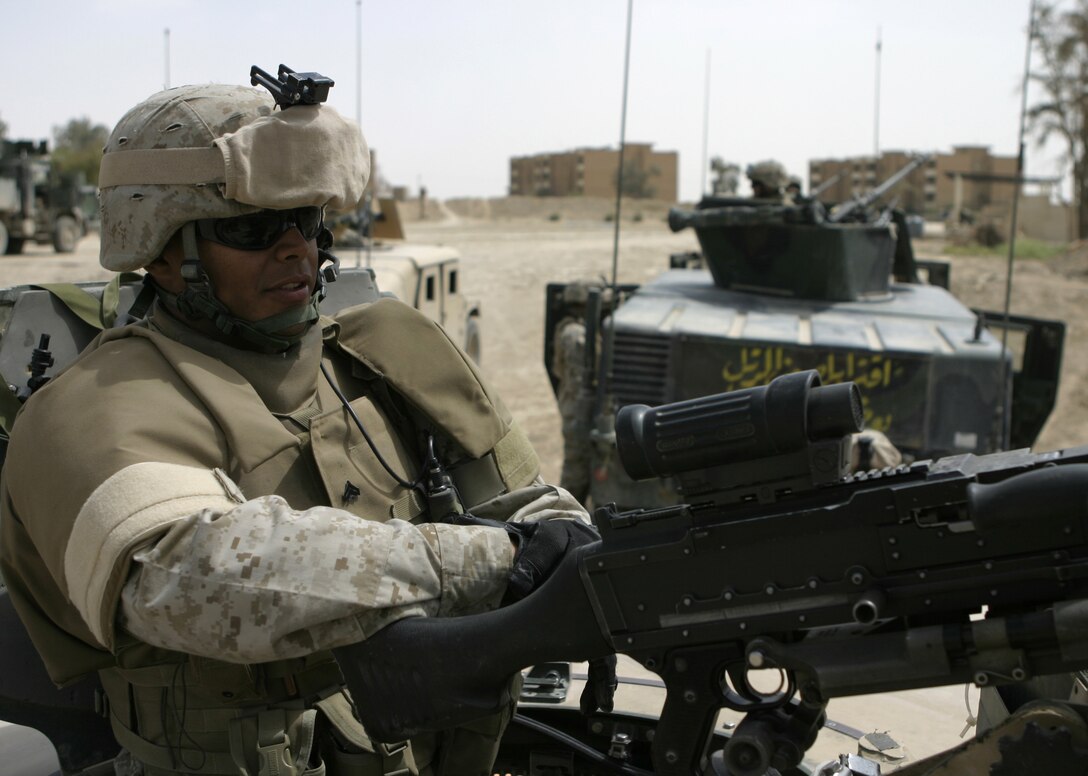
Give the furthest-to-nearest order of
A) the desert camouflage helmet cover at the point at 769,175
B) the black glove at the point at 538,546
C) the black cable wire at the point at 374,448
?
1. the desert camouflage helmet cover at the point at 769,175
2. the black cable wire at the point at 374,448
3. the black glove at the point at 538,546

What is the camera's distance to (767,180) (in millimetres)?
9188

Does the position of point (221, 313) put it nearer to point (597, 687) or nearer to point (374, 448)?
point (374, 448)

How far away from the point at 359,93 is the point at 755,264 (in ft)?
10.7

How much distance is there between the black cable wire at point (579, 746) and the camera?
2.62m

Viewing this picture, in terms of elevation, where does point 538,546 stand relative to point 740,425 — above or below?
below

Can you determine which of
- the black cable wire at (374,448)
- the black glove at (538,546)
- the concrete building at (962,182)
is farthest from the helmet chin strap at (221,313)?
the concrete building at (962,182)

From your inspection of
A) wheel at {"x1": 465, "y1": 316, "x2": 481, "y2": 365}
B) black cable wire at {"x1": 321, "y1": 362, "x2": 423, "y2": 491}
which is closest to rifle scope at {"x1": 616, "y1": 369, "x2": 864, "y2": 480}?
black cable wire at {"x1": 321, "y1": 362, "x2": 423, "y2": 491}

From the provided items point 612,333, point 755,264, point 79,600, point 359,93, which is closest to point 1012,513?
point 79,600

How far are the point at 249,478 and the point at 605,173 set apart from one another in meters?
49.3

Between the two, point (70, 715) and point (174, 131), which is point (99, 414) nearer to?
point (174, 131)

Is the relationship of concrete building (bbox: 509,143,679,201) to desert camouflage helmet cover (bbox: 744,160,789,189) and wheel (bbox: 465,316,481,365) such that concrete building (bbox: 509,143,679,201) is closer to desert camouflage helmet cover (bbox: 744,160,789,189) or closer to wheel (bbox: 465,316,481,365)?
wheel (bbox: 465,316,481,365)

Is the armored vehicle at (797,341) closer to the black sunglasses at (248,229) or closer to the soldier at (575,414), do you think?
the soldier at (575,414)

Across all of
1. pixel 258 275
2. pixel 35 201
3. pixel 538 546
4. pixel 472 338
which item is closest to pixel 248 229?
pixel 258 275

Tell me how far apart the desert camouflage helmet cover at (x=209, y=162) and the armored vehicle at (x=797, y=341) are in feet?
13.9
